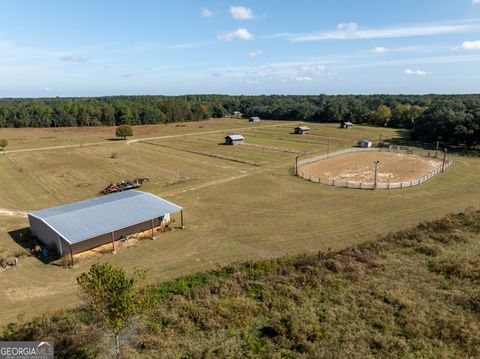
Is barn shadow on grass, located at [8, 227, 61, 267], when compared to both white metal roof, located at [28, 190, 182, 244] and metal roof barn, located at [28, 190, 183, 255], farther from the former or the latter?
white metal roof, located at [28, 190, 182, 244]

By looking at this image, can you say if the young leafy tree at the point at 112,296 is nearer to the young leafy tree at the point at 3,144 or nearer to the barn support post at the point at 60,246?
the barn support post at the point at 60,246

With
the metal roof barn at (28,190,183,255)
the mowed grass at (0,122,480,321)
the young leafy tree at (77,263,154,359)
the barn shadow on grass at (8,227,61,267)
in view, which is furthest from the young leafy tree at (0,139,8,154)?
the young leafy tree at (77,263,154,359)

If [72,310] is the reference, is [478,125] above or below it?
above

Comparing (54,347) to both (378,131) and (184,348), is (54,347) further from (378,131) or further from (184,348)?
(378,131)

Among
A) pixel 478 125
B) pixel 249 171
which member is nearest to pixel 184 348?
pixel 249 171

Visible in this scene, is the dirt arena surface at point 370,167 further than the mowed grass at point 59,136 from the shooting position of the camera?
No

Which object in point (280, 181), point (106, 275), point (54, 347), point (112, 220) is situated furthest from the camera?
point (280, 181)

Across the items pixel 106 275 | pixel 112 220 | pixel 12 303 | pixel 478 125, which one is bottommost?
pixel 12 303

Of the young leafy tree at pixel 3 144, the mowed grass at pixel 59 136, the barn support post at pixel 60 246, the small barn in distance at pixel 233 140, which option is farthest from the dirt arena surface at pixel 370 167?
the young leafy tree at pixel 3 144
